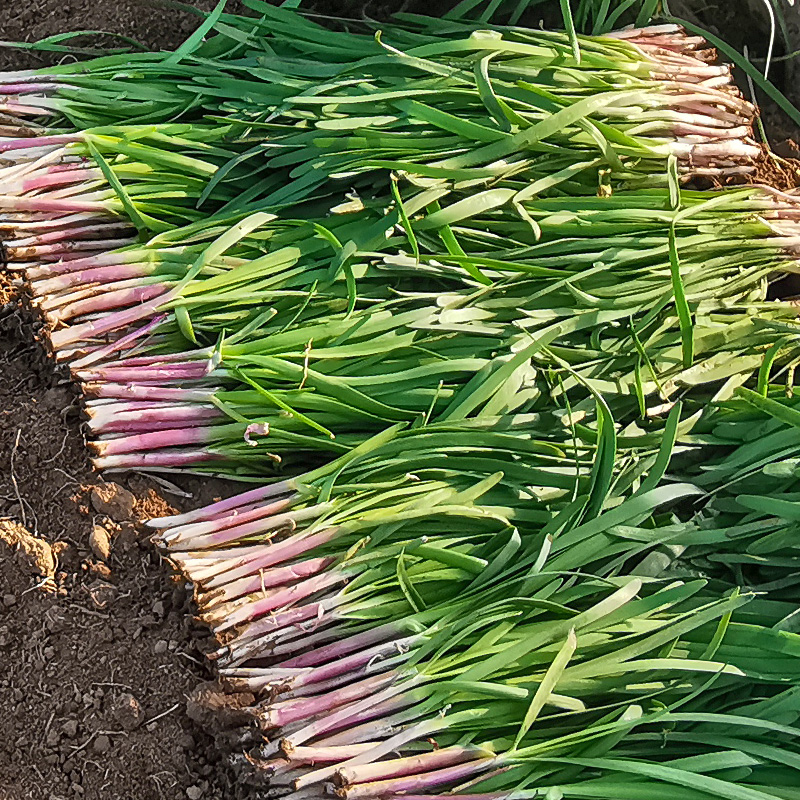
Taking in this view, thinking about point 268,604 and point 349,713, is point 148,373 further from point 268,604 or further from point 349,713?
point 349,713

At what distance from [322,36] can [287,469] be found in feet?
2.81

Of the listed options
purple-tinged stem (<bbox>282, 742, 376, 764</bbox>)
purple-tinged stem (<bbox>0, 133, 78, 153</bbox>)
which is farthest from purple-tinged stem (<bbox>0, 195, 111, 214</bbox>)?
purple-tinged stem (<bbox>282, 742, 376, 764</bbox>)

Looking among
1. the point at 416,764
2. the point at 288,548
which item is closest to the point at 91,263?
the point at 288,548

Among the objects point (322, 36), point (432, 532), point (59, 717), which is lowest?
point (59, 717)

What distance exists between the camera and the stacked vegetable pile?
1.12 m

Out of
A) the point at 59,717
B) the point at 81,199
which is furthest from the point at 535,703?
the point at 81,199

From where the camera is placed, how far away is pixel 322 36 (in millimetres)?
1500

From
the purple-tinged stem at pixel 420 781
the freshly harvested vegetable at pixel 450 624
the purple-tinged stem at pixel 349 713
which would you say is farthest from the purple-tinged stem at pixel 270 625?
the purple-tinged stem at pixel 420 781

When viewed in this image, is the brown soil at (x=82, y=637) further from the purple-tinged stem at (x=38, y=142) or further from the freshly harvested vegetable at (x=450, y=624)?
the purple-tinged stem at (x=38, y=142)

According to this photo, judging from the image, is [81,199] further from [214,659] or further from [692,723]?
[692,723]

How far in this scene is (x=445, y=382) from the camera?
132 cm

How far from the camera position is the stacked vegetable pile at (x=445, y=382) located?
3.68 ft

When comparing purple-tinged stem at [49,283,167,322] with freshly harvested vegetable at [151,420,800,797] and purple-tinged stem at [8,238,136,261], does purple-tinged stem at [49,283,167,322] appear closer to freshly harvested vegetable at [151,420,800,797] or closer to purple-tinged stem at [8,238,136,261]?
purple-tinged stem at [8,238,136,261]

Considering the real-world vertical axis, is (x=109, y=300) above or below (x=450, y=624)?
above
